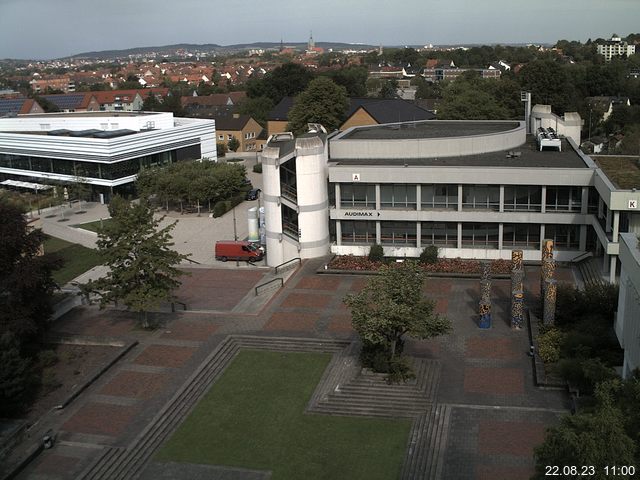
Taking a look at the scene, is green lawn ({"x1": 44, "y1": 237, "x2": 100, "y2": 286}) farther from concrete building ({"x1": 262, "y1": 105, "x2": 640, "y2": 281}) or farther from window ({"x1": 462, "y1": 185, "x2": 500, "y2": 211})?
window ({"x1": 462, "y1": 185, "x2": 500, "y2": 211})

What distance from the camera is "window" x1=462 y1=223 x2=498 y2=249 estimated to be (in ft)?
133

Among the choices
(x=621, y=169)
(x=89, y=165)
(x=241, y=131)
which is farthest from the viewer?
(x=241, y=131)

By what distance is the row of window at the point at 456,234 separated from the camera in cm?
3941

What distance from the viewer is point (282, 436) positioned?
910 inches

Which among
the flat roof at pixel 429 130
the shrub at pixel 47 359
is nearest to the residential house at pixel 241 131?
the flat roof at pixel 429 130

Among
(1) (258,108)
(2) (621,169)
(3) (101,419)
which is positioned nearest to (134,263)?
(3) (101,419)

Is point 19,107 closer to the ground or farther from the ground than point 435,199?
farther from the ground

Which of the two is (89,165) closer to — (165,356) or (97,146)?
(97,146)

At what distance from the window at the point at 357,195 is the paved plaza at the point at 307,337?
434 centimetres

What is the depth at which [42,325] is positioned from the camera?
99.8ft

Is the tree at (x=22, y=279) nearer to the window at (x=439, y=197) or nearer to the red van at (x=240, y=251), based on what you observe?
the red van at (x=240, y=251)

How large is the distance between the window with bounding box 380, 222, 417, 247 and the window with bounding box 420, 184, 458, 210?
1608 millimetres

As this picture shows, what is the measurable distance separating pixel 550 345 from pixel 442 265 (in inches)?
479

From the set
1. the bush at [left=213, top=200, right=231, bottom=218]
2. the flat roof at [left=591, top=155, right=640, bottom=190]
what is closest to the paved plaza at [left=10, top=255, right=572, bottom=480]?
the flat roof at [left=591, top=155, right=640, bottom=190]
